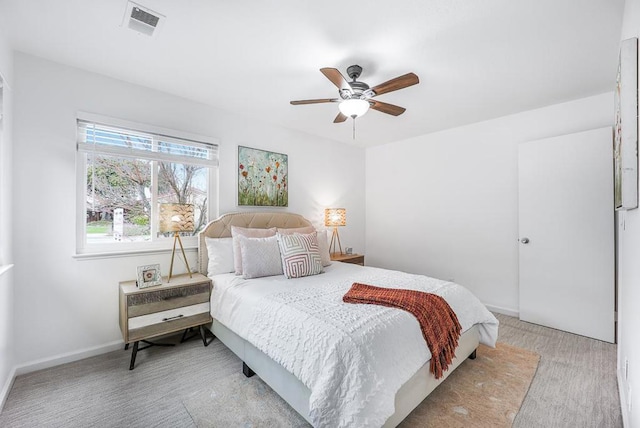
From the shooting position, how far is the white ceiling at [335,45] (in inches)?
68.8

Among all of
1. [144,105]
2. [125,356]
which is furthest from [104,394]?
[144,105]

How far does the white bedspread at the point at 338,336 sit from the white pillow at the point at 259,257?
19 centimetres

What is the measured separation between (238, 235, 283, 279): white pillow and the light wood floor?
0.76 m

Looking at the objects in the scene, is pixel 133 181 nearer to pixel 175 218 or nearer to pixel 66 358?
pixel 175 218

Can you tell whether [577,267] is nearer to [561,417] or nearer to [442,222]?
[442,222]

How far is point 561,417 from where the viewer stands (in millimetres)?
1756

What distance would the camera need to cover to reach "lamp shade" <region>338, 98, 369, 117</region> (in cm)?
231

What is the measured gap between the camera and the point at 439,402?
1.89 metres

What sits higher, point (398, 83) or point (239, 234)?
point (398, 83)

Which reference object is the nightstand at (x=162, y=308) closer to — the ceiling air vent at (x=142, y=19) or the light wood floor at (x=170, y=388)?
the light wood floor at (x=170, y=388)

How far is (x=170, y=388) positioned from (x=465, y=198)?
3.88m

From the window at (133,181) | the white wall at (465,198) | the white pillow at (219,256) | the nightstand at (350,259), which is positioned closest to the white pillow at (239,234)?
the white pillow at (219,256)

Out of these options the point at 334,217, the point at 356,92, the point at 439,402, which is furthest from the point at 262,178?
the point at 439,402

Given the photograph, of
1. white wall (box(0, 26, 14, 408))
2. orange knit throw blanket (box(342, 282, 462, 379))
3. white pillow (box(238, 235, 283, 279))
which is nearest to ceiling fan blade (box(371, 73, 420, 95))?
orange knit throw blanket (box(342, 282, 462, 379))
